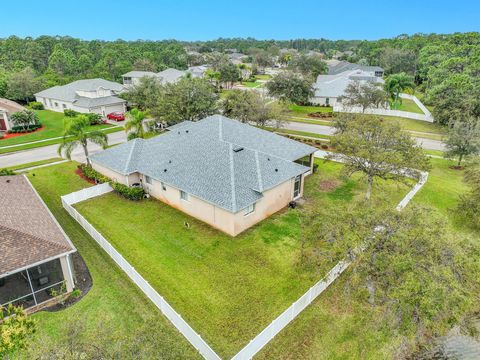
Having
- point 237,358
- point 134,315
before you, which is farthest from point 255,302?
point 134,315

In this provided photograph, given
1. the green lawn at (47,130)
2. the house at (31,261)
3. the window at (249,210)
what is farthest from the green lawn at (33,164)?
the window at (249,210)

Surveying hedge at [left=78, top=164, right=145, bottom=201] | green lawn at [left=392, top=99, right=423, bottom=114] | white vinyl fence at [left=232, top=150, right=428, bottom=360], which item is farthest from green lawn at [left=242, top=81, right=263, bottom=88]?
white vinyl fence at [left=232, top=150, right=428, bottom=360]

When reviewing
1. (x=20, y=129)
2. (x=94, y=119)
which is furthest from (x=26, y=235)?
(x=20, y=129)

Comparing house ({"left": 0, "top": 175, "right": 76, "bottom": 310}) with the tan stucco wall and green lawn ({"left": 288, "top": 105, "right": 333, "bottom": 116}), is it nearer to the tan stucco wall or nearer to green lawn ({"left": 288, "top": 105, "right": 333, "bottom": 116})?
the tan stucco wall

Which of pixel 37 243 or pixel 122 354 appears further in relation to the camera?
pixel 37 243

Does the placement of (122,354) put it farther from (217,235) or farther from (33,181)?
(33,181)

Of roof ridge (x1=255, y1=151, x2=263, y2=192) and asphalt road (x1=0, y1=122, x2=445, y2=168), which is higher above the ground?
roof ridge (x1=255, y1=151, x2=263, y2=192)
